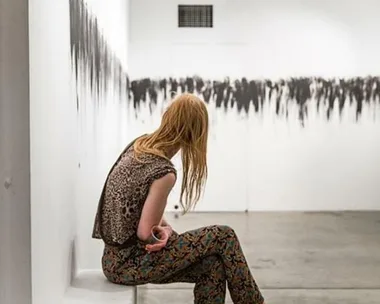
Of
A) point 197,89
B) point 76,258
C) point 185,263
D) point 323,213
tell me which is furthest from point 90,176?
point 323,213

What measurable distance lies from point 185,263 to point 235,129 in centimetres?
502

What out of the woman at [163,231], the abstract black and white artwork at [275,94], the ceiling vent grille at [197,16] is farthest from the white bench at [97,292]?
the ceiling vent grille at [197,16]

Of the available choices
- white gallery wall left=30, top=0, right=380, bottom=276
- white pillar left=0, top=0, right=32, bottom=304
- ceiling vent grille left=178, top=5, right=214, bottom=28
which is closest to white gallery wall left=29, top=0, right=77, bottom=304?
white pillar left=0, top=0, right=32, bottom=304

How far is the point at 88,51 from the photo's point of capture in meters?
3.23

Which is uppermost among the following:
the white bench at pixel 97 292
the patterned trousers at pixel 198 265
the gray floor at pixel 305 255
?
the patterned trousers at pixel 198 265

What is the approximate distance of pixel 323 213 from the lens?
7.29 meters

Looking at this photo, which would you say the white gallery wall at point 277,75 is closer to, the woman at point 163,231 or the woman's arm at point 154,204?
the woman at point 163,231

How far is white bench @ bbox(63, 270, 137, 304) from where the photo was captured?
2369 millimetres

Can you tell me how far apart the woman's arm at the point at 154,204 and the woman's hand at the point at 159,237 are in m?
0.05

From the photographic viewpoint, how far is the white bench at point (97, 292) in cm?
237

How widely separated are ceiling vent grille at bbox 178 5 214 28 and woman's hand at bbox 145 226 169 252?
17.0ft

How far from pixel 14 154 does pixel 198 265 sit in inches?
40.6

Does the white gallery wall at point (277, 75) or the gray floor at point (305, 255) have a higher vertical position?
the white gallery wall at point (277, 75)

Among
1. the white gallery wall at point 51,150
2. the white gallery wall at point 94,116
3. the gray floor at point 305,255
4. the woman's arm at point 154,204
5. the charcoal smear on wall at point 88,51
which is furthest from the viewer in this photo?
the gray floor at point 305,255
